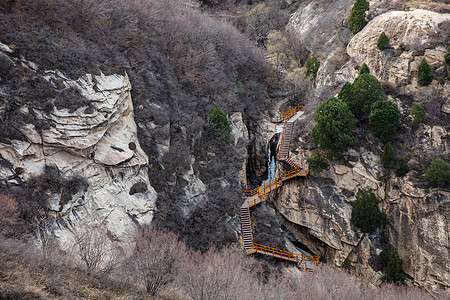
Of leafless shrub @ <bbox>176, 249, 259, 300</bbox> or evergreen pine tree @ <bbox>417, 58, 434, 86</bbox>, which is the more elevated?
evergreen pine tree @ <bbox>417, 58, 434, 86</bbox>

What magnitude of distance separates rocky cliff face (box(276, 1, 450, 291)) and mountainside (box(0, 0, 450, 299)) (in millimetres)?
103

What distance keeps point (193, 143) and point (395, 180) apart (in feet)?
53.3

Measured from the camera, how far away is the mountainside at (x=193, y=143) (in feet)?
58.1

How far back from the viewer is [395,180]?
25344 mm

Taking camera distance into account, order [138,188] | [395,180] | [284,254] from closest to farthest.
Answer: [138,188]
[395,180]
[284,254]

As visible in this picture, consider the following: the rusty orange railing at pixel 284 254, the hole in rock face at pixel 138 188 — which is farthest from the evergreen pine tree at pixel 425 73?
the hole in rock face at pixel 138 188

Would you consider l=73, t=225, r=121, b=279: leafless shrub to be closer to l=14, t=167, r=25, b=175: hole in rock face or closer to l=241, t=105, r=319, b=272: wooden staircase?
l=14, t=167, r=25, b=175: hole in rock face

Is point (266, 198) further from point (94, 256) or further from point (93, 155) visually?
point (94, 256)

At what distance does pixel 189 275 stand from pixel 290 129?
66.4 ft

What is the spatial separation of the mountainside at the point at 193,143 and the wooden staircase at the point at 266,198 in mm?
610

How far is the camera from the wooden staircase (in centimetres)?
2609

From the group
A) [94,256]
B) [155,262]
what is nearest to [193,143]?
[155,262]

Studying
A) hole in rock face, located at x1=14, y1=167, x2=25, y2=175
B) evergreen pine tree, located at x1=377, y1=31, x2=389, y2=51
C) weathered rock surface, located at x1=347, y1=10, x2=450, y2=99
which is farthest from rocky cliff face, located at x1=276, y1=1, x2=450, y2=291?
hole in rock face, located at x1=14, y1=167, x2=25, y2=175

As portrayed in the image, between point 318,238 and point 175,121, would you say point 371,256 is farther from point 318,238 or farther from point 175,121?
point 175,121
